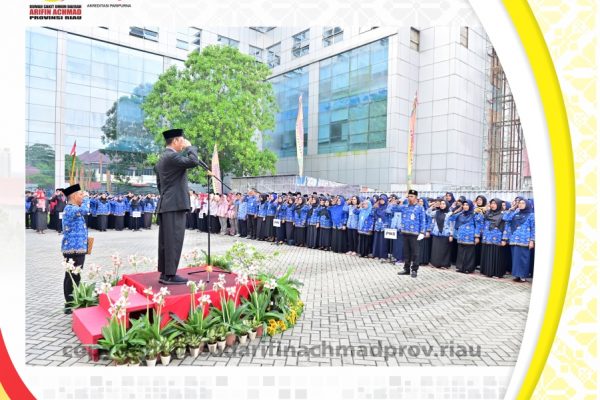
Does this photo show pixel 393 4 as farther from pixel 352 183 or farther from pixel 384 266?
pixel 352 183

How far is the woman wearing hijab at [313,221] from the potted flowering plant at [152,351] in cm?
783

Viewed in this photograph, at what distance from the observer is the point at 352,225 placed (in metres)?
10.0

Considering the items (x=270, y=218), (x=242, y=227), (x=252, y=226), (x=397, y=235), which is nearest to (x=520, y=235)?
(x=397, y=235)

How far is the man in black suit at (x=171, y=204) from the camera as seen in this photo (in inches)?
167

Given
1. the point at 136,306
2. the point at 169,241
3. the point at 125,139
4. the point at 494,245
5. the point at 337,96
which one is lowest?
the point at 136,306

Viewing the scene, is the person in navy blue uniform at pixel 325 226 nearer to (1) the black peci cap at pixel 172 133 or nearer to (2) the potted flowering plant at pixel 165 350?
(1) the black peci cap at pixel 172 133

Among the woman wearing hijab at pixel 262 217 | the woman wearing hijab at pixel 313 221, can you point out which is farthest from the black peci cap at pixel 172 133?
the woman wearing hijab at pixel 262 217

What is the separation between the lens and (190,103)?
13414 millimetres

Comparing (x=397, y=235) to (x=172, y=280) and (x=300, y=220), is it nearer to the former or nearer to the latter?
(x=300, y=220)

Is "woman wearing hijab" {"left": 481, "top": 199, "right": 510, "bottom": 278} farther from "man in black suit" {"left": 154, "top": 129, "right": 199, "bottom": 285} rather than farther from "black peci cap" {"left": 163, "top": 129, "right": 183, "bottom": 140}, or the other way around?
"black peci cap" {"left": 163, "top": 129, "right": 183, "bottom": 140}

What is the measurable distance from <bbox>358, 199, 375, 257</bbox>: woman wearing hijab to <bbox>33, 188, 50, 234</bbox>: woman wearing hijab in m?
11.5

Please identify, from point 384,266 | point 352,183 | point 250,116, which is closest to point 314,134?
point 352,183

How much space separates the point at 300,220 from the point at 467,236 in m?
5.09

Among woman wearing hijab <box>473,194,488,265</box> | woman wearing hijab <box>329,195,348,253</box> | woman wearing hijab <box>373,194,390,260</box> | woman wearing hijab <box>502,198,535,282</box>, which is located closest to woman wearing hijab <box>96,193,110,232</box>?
woman wearing hijab <box>329,195,348,253</box>
